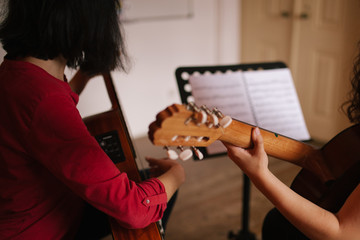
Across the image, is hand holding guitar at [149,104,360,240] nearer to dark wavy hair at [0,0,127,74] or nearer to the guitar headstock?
the guitar headstock

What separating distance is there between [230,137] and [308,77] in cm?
210

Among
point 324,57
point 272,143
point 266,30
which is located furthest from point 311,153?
point 266,30

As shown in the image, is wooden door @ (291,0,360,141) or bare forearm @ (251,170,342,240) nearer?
bare forearm @ (251,170,342,240)

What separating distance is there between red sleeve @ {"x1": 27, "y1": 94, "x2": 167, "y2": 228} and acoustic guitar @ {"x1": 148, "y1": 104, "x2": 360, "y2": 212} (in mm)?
163

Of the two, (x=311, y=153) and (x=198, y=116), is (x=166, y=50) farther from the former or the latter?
(x=198, y=116)

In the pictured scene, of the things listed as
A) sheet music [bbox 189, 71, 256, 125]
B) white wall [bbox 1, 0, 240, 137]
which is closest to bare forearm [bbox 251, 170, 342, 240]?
sheet music [bbox 189, 71, 256, 125]

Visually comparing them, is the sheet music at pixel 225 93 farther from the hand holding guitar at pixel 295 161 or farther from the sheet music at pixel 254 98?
the hand holding guitar at pixel 295 161

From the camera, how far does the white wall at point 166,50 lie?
105 inches

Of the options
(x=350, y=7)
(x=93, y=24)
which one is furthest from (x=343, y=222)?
(x=350, y=7)

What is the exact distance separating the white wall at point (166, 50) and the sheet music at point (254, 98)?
4.59ft

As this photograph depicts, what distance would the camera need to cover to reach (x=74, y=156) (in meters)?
0.64

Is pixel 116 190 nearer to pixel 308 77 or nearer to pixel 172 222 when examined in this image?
pixel 172 222

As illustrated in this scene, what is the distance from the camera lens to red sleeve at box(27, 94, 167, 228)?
65cm

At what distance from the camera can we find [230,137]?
759mm
